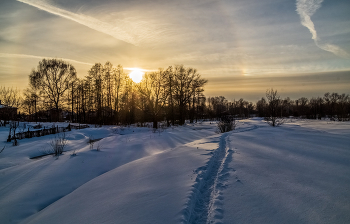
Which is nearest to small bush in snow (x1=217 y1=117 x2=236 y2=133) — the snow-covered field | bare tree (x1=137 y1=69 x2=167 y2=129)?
the snow-covered field

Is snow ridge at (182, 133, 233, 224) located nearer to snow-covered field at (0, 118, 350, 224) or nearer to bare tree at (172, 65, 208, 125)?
snow-covered field at (0, 118, 350, 224)

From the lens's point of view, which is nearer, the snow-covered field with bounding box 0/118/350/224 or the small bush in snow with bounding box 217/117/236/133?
the snow-covered field with bounding box 0/118/350/224

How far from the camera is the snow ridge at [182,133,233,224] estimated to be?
109 inches

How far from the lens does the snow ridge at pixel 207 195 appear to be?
2.78 m

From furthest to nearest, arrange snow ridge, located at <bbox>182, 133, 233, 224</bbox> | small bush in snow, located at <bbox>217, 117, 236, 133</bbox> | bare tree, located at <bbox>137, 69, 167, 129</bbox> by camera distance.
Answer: bare tree, located at <bbox>137, 69, 167, 129</bbox>, small bush in snow, located at <bbox>217, 117, 236, 133</bbox>, snow ridge, located at <bbox>182, 133, 233, 224</bbox>

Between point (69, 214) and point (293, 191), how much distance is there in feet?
13.5

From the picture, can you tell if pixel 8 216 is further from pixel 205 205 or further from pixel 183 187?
pixel 205 205

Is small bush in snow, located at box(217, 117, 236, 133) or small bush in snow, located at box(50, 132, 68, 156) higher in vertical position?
small bush in snow, located at box(217, 117, 236, 133)

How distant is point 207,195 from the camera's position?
3.47m

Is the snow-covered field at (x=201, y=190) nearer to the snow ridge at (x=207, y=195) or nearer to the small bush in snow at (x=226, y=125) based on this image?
the snow ridge at (x=207, y=195)

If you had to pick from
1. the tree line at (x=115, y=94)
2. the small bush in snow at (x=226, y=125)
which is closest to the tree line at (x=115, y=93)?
the tree line at (x=115, y=94)

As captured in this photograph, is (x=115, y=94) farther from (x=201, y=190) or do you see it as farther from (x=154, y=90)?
(x=201, y=190)

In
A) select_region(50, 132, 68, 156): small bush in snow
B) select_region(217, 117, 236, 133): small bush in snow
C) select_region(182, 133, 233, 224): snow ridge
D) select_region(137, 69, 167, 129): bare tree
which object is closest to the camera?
select_region(182, 133, 233, 224): snow ridge

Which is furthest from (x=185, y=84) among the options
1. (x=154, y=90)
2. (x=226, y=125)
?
(x=226, y=125)
